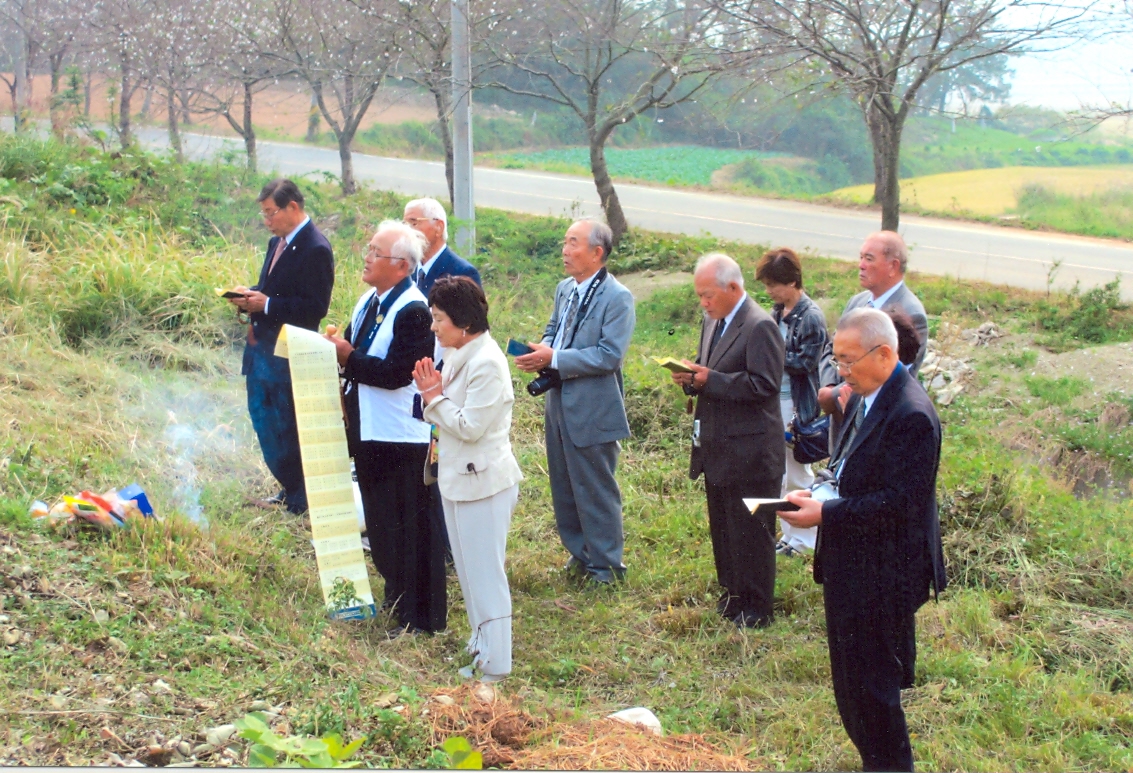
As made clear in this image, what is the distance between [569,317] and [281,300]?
158cm

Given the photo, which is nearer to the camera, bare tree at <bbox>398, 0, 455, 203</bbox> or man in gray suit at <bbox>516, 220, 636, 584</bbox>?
man in gray suit at <bbox>516, 220, 636, 584</bbox>

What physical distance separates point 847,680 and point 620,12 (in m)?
12.4

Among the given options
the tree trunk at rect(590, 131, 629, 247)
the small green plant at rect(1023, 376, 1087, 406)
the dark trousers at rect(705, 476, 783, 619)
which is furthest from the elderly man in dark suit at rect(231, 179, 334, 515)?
the tree trunk at rect(590, 131, 629, 247)

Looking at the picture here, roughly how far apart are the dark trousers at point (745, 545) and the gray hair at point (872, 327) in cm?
174

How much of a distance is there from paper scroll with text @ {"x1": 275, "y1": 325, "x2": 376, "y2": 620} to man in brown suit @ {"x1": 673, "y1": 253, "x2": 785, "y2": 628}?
64.5 inches

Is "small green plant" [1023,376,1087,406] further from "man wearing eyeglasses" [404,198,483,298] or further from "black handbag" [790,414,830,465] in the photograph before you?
"man wearing eyeglasses" [404,198,483,298]

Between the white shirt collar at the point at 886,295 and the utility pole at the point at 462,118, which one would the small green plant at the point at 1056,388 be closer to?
the white shirt collar at the point at 886,295

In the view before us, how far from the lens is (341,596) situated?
4711mm

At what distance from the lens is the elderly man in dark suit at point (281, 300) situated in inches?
215

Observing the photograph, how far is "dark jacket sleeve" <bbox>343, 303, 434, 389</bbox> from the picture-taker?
4.58 metres

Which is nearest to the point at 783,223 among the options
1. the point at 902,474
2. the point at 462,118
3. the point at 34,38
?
the point at 462,118

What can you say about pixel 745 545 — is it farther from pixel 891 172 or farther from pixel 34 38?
pixel 34 38

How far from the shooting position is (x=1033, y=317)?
1062 centimetres

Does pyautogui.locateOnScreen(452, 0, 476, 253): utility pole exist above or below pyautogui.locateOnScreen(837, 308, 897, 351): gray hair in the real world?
above
